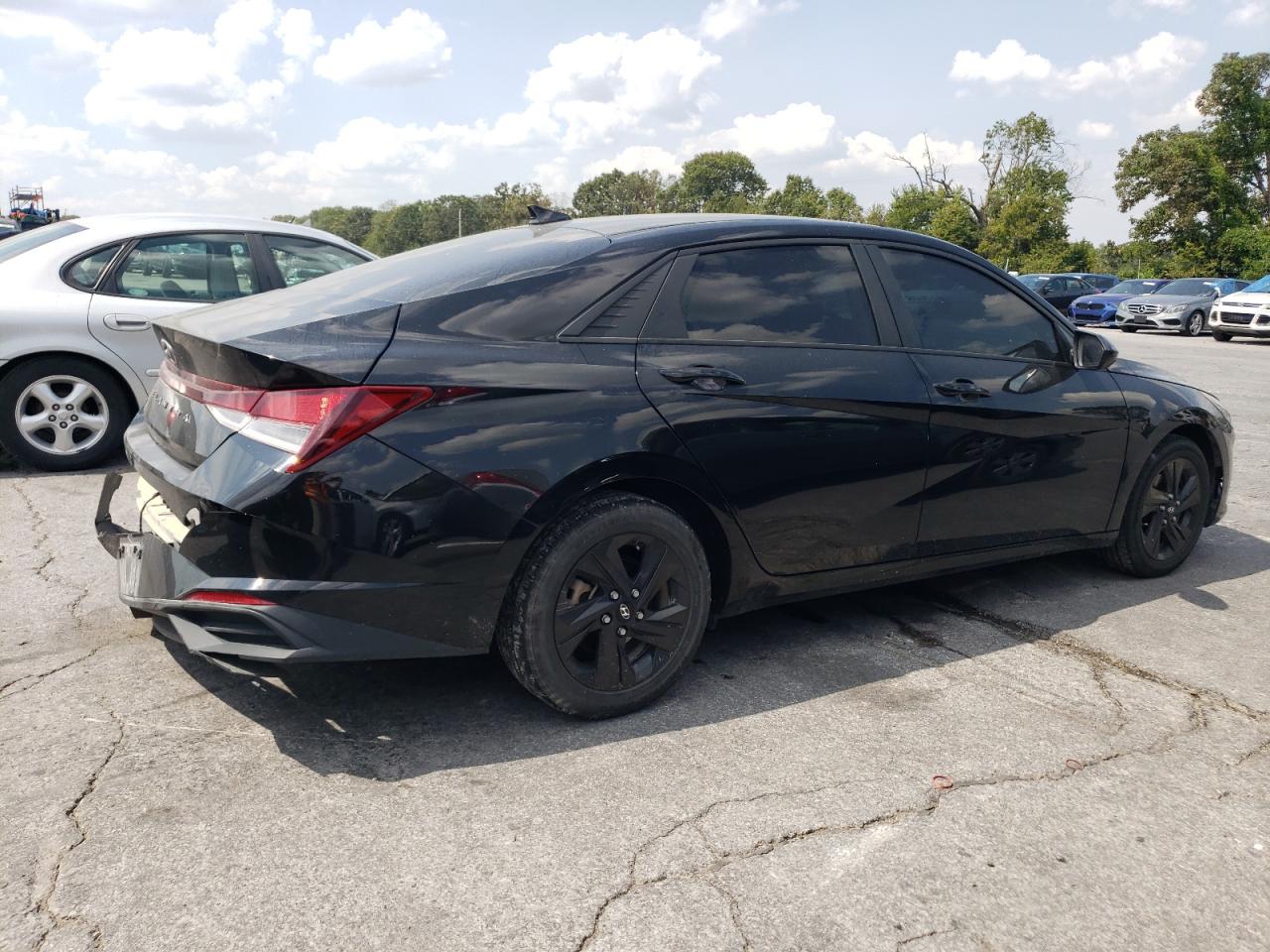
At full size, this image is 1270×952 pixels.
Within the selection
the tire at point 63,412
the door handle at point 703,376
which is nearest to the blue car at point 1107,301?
the tire at point 63,412

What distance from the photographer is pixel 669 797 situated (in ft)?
9.25

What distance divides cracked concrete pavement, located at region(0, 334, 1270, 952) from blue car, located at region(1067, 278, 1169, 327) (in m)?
25.4

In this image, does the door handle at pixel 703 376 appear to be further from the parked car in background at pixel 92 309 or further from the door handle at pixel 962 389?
the parked car in background at pixel 92 309

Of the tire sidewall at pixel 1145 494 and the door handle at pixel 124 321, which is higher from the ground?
the door handle at pixel 124 321

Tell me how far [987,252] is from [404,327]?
2076 inches

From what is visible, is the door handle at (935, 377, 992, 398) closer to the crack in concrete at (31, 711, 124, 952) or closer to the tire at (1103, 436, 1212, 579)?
the tire at (1103, 436, 1212, 579)

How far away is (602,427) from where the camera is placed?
3.11 metres

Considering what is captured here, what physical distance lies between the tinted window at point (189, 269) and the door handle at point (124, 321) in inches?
7.0

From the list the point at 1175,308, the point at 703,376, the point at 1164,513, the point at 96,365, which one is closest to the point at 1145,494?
the point at 1164,513

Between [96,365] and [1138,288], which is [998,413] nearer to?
[96,365]

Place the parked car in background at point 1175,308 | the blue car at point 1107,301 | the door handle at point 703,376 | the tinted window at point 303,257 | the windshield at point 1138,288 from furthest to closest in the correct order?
the windshield at point 1138,288 < the blue car at point 1107,301 < the parked car in background at point 1175,308 < the tinted window at point 303,257 < the door handle at point 703,376

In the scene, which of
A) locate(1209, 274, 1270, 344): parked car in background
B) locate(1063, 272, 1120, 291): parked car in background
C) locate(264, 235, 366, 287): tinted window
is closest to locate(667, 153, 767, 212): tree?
locate(1063, 272, 1120, 291): parked car in background

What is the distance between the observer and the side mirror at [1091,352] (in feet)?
14.8

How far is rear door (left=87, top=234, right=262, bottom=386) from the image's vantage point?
641 centimetres
